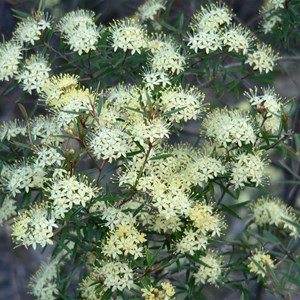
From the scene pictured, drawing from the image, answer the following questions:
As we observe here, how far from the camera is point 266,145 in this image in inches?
127

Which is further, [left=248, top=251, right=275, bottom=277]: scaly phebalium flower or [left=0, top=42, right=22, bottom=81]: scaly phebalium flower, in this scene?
[left=0, top=42, right=22, bottom=81]: scaly phebalium flower

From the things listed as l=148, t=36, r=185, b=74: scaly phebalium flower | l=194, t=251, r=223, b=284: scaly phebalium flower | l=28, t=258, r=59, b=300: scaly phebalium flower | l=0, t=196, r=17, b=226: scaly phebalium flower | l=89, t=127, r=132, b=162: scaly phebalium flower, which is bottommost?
l=28, t=258, r=59, b=300: scaly phebalium flower

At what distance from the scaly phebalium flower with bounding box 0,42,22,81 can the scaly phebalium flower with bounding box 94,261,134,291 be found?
1.01 metres

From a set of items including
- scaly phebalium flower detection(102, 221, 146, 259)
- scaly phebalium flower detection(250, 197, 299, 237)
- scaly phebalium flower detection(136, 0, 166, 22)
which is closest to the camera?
scaly phebalium flower detection(102, 221, 146, 259)

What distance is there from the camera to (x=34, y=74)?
131 inches

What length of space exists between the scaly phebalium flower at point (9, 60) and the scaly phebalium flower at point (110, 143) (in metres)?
0.64

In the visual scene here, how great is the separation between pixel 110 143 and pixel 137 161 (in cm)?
15

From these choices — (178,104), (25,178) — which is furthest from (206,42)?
(25,178)

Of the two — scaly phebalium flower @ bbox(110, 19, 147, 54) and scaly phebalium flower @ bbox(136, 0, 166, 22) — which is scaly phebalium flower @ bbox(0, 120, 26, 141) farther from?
scaly phebalium flower @ bbox(136, 0, 166, 22)

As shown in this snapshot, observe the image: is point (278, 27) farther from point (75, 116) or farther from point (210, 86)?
point (75, 116)

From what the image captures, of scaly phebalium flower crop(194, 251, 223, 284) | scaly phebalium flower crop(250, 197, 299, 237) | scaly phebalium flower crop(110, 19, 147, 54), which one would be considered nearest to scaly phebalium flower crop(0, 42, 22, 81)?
scaly phebalium flower crop(110, 19, 147, 54)

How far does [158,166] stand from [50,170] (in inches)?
17.0

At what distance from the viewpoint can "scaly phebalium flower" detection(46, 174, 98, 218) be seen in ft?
9.28

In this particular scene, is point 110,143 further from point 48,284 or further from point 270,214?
point 270,214
